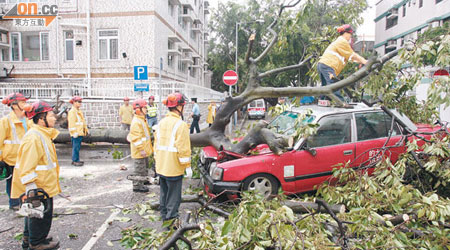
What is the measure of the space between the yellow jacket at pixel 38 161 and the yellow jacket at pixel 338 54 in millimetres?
4758

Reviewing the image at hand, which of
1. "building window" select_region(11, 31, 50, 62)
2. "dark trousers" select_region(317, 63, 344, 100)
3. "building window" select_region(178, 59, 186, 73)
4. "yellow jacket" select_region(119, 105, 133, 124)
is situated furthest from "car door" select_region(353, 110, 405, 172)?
"building window" select_region(178, 59, 186, 73)

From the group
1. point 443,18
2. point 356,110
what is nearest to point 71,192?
point 356,110

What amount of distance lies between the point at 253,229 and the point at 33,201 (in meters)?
2.57

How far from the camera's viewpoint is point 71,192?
6.43m

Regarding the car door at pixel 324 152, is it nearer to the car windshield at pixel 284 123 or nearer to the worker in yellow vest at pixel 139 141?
the car windshield at pixel 284 123

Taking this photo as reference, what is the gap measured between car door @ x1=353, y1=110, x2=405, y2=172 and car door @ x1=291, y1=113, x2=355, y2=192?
0.46 ft

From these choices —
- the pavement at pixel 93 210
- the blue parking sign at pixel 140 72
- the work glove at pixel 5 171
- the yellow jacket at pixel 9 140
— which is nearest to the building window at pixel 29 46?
the blue parking sign at pixel 140 72

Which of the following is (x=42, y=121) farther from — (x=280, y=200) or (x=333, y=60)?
(x=333, y=60)

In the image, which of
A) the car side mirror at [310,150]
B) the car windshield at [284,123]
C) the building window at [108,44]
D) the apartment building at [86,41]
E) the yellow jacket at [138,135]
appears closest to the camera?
the car side mirror at [310,150]

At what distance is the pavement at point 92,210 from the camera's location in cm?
→ 437

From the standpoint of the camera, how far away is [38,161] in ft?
12.3

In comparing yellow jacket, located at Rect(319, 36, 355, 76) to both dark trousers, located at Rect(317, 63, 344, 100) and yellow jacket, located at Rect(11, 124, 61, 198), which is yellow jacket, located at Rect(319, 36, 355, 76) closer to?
dark trousers, located at Rect(317, 63, 344, 100)

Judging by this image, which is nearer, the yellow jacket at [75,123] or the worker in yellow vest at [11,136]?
the worker in yellow vest at [11,136]

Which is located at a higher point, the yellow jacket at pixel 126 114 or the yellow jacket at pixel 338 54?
the yellow jacket at pixel 338 54
